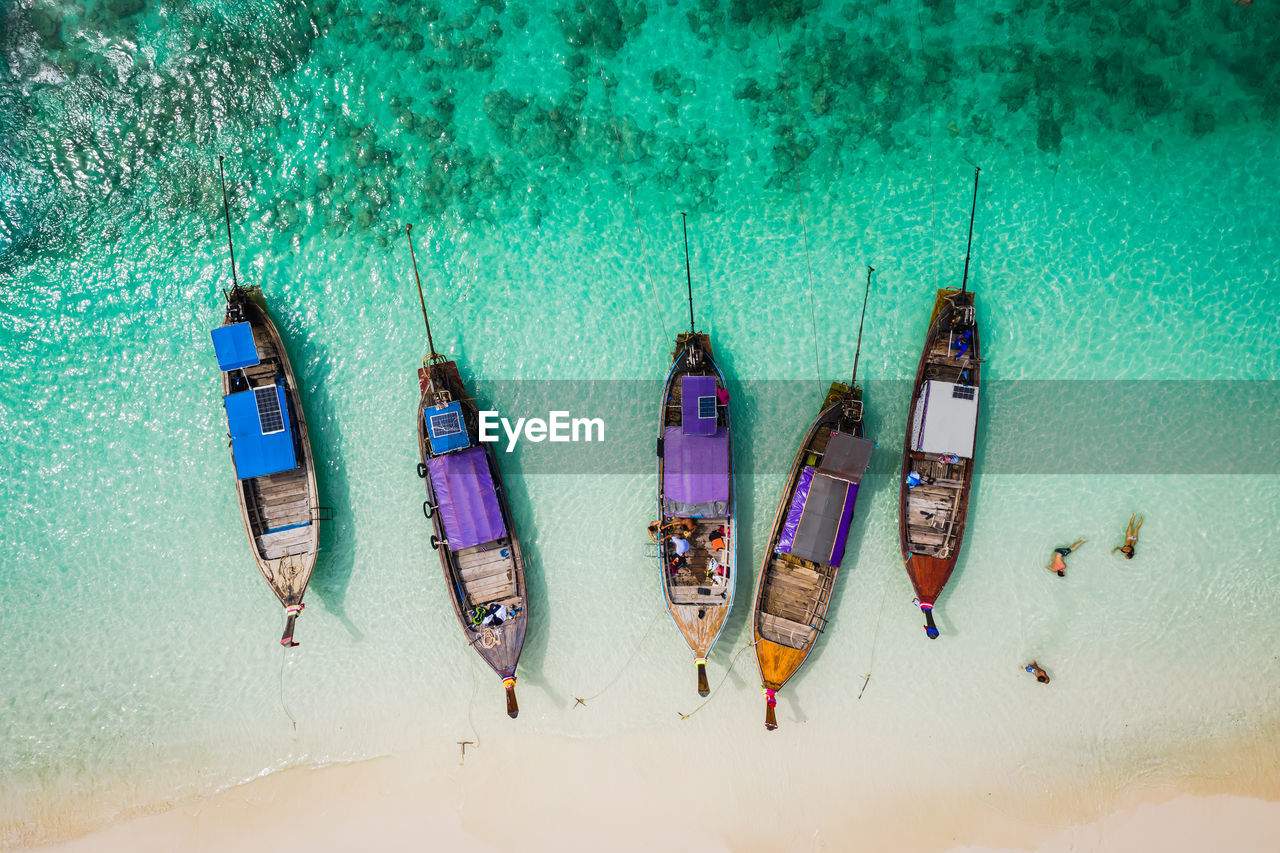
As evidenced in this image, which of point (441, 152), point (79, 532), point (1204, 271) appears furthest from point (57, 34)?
point (1204, 271)

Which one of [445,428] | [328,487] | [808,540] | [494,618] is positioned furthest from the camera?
[328,487]

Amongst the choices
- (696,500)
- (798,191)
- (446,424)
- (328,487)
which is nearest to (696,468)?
(696,500)

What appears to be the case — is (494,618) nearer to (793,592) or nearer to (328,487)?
(328,487)

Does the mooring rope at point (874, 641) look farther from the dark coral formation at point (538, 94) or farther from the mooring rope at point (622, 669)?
the dark coral formation at point (538, 94)

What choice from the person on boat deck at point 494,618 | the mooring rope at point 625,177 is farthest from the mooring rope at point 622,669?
the mooring rope at point 625,177

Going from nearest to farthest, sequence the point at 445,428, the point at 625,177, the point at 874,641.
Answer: the point at 445,428, the point at 874,641, the point at 625,177

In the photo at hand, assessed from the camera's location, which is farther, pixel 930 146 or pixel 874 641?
pixel 930 146

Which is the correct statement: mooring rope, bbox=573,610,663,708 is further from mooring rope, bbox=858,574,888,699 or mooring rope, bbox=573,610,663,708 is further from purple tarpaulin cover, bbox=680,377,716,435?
mooring rope, bbox=858,574,888,699

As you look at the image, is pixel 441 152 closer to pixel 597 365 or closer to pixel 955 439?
pixel 597 365
